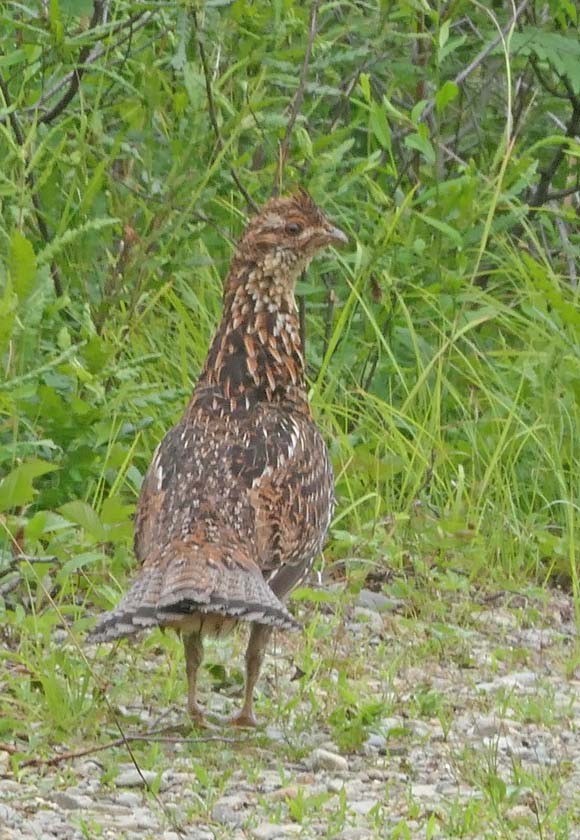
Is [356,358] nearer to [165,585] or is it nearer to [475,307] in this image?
[475,307]

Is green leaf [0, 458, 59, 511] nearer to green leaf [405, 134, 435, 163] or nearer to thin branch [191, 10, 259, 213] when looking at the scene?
thin branch [191, 10, 259, 213]

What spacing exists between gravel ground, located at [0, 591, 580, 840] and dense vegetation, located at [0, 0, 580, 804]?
0.76 m

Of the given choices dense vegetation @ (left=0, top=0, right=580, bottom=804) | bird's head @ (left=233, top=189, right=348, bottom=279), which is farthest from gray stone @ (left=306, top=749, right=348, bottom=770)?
bird's head @ (left=233, top=189, right=348, bottom=279)

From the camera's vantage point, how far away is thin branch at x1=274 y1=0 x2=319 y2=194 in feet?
24.8

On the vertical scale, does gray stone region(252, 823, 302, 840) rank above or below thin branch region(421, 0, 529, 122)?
A: below

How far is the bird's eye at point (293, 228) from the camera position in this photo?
6.45 metres

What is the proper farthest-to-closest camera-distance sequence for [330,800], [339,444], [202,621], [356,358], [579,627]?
[356,358], [339,444], [579,627], [202,621], [330,800]

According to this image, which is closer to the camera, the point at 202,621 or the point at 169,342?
the point at 202,621

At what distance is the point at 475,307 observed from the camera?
28.7ft

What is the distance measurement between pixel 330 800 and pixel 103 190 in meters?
3.52

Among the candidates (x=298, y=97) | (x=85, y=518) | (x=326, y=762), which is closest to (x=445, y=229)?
(x=298, y=97)

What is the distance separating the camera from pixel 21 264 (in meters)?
6.61

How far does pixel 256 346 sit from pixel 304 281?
2.10m

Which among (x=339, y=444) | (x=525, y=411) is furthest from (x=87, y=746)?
(x=525, y=411)
